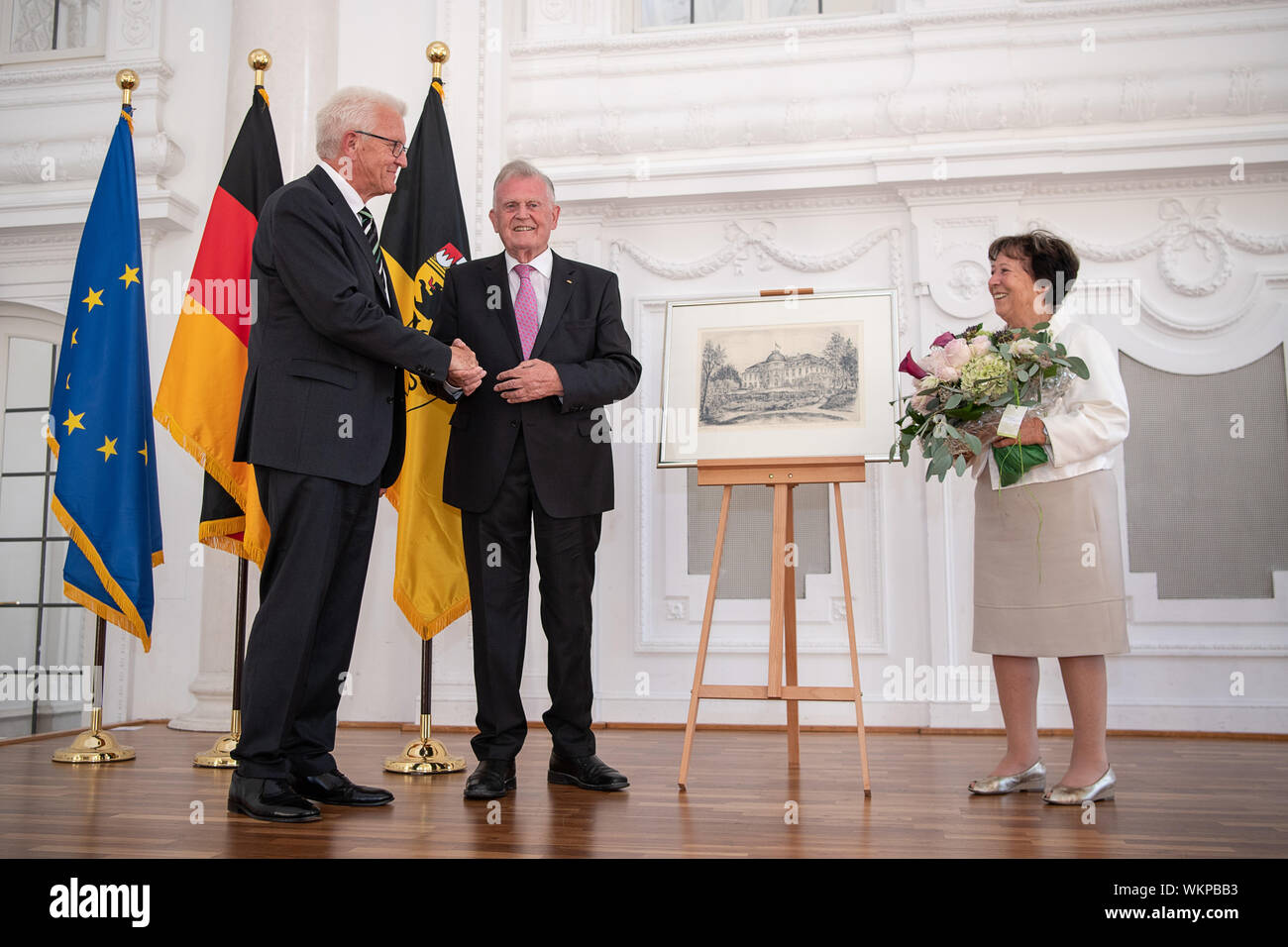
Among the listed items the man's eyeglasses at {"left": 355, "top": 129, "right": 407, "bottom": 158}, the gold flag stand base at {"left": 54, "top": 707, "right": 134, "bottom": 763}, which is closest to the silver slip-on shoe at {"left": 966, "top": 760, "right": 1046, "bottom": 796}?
the man's eyeglasses at {"left": 355, "top": 129, "right": 407, "bottom": 158}

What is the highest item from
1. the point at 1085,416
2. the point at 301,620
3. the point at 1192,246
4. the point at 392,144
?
the point at 1192,246

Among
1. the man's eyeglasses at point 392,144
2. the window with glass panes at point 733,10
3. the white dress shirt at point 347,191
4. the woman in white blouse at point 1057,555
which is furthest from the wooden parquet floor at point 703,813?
the window with glass panes at point 733,10

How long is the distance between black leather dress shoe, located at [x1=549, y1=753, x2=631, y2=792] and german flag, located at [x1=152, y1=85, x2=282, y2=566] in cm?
145

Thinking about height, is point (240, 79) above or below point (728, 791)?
above

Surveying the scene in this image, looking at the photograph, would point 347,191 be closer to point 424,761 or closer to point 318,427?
point 318,427

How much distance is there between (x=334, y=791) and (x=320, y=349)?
1.19 metres

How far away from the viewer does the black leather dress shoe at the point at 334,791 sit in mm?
2750

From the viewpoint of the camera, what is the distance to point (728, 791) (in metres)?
2.96

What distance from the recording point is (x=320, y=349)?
2674 mm

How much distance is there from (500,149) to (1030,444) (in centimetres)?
315

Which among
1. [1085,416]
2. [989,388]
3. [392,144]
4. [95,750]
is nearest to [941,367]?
[989,388]

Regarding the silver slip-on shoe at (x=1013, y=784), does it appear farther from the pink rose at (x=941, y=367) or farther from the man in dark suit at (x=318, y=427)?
the man in dark suit at (x=318, y=427)
